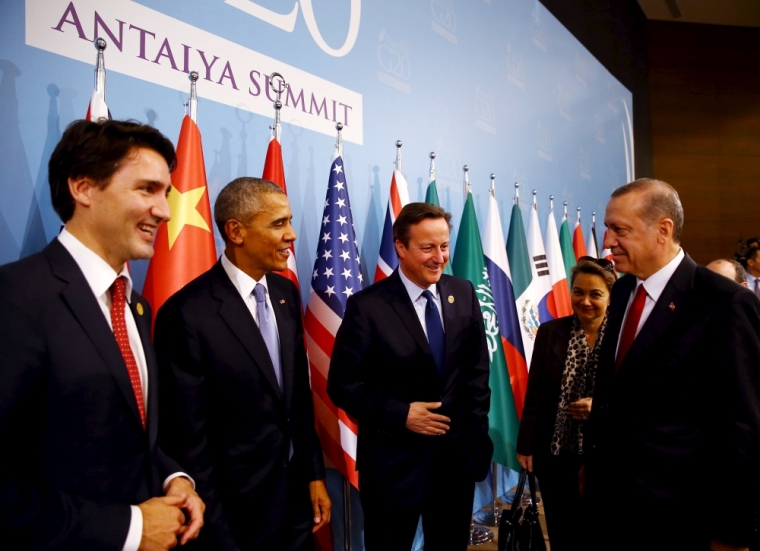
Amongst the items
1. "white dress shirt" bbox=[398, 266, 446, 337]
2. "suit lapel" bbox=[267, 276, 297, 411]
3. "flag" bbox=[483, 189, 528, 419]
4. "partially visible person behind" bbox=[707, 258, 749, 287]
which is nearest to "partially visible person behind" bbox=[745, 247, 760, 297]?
"partially visible person behind" bbox=[707, 258, 749, 287]

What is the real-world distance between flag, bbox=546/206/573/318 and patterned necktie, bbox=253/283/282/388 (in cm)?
307

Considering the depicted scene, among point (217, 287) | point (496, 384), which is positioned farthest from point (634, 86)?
point (217, 287)

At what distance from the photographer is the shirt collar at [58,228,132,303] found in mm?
1296

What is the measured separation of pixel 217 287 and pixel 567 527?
184 centimetres

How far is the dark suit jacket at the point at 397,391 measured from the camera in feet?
7.34

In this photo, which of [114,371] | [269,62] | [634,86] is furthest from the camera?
[634,86]

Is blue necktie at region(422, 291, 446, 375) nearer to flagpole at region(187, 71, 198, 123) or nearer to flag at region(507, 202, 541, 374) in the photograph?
flagpole at region(187, 71, 198, 123)

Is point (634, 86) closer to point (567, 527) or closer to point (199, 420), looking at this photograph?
point (567, 527)

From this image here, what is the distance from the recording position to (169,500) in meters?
1.33

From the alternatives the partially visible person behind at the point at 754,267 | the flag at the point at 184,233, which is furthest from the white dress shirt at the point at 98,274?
the partially visible person behind at the point at 754,267

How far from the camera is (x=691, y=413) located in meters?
1.73

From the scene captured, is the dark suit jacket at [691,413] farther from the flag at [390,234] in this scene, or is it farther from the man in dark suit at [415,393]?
the flag at [390,234]

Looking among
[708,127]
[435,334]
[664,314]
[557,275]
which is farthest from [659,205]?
[708,127]

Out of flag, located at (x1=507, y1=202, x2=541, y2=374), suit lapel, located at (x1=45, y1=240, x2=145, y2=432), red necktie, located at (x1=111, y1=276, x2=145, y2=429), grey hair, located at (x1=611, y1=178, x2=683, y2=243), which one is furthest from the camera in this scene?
flag, located at (x1=507, y1=202, x2=541, y2=374)
